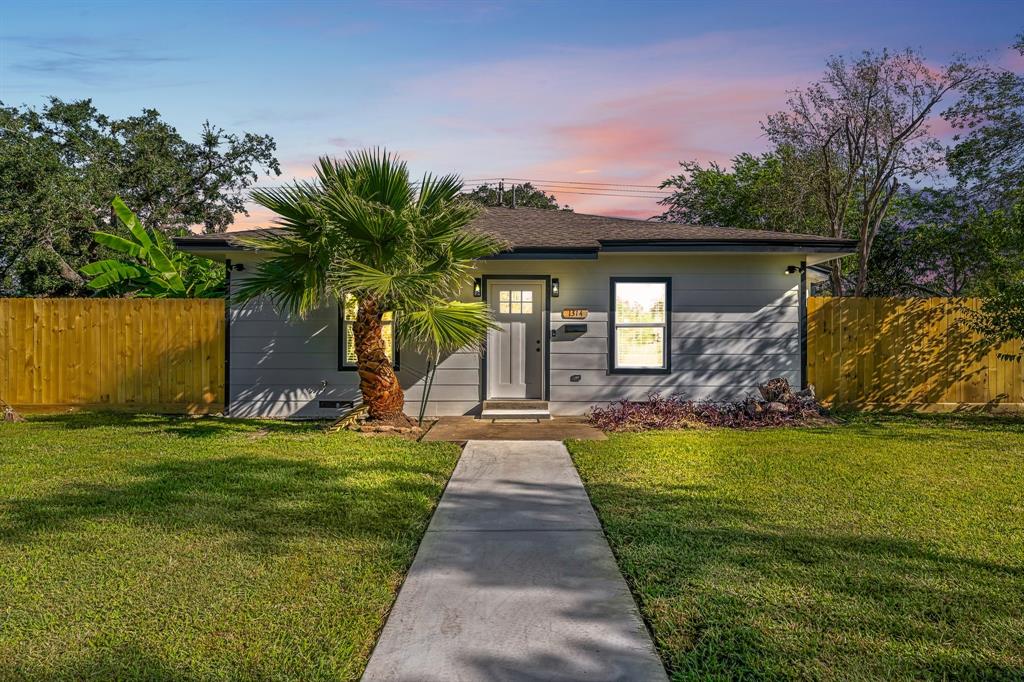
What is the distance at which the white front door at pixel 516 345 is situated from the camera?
438 inches

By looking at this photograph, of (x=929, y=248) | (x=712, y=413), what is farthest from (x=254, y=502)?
(x=929, y=248)

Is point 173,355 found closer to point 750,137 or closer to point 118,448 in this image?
point 118,448

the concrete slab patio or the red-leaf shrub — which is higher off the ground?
the red-leaf shrub

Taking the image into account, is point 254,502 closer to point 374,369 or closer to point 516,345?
point 374,369

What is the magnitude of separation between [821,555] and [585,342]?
22.5 feet

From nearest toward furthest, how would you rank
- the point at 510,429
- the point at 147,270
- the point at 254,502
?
the point at 254,502
the point at 510,429
the point at 147,270

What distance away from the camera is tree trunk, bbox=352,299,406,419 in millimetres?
9141

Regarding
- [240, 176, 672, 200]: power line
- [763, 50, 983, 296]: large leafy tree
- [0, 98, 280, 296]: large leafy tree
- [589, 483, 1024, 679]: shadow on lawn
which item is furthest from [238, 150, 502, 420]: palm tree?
[240, 176, 672, 200]: power line

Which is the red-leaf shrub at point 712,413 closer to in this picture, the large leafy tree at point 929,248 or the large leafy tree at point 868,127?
the large leafy tree at point 868,127

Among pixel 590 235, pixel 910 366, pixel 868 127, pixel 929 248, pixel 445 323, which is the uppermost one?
pixel 868 127

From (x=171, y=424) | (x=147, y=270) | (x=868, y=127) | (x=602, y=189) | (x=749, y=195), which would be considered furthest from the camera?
(x=602, y=189)

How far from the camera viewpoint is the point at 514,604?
3.56 metres

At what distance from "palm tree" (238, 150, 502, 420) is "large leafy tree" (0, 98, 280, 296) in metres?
14.1

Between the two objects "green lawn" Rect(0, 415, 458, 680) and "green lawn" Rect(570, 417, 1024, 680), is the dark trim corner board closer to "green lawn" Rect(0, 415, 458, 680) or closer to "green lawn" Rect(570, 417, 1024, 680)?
A: "green lawn" Rect(0, 415, 458, 680)
